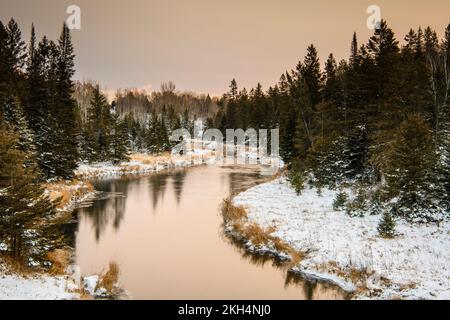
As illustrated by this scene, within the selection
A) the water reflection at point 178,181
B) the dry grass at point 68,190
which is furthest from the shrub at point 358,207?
the dry grass at point 68,190

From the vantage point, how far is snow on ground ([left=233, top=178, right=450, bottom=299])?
14.5 meters

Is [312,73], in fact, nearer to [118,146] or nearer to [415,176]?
[118,146]

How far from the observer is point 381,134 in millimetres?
28375

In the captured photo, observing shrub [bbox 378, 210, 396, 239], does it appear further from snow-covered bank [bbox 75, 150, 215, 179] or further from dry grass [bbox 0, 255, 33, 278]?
snow-covered bank [bbox 75, 150, 215, 179]

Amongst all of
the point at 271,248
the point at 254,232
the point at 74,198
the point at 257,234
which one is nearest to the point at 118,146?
the point at 74,198

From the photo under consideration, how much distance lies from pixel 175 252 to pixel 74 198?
17735mm

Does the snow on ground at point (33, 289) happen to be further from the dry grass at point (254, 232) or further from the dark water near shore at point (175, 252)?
the dry grass at point (254, 232)

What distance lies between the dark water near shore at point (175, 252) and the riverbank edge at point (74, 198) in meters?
1.33

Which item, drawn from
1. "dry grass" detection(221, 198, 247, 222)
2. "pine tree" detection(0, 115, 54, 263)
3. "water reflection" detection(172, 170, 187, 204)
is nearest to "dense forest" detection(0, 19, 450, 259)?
"pine tree" detection(0, 115, 54, 263)

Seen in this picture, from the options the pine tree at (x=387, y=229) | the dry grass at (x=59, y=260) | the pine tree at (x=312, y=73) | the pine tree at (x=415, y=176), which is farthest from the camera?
the pine tree at (x=312, y=73)

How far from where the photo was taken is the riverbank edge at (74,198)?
13.7m

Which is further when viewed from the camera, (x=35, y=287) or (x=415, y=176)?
(x=415, y=176)

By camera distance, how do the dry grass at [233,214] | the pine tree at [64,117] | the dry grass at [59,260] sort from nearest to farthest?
the dry grass at [59,260] → the dry grass at [233,214] → the pine tree at [64,117]

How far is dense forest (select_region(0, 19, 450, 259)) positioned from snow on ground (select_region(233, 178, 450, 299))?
4.27ft
